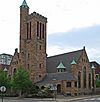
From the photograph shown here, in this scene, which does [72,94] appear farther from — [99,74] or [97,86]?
[99,74]

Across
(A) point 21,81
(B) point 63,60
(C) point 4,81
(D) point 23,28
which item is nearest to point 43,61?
(B) point 63,60

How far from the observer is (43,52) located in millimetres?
83250

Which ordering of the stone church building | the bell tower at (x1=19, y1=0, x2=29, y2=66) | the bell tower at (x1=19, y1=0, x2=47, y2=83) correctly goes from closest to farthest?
the stone church building, the bell tower at (x1=19, y1=0, x2=47, y2=83), the bell tower at (x1=19, y1=0, x2=29, y2=66)

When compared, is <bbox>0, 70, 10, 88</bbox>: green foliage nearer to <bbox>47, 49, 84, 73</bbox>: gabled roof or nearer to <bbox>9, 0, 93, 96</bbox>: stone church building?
<bbox>9, 0, 93, 96</bbox>: stone church building

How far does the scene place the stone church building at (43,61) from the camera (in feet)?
256

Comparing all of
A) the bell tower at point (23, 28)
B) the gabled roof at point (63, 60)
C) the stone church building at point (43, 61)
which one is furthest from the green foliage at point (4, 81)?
the gabled roof at point (63, 60)

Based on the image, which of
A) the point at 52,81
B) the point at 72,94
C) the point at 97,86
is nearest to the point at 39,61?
the point at 52,81

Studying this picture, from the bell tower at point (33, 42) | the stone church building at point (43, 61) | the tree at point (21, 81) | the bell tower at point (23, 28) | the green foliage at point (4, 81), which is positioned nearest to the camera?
the tree at point (21, 81)

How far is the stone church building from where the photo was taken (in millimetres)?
78062

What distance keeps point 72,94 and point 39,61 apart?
45.9 ft

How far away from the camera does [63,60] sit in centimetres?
8488

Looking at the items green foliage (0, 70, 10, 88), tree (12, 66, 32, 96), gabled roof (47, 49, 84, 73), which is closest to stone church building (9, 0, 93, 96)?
gabled roof (47, 49, 84, 73)

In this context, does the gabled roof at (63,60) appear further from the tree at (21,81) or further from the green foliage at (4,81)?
the tree at (21,81)

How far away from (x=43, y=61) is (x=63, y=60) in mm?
6135
